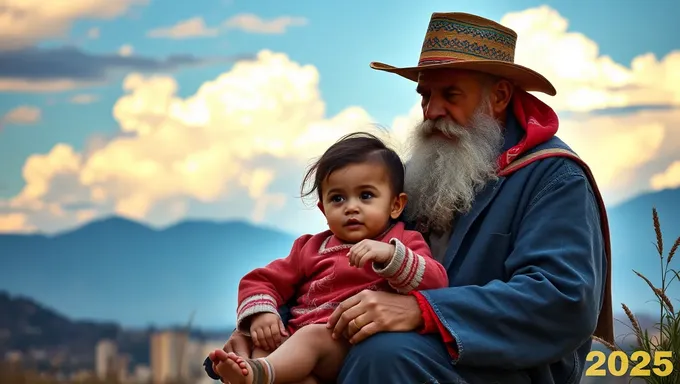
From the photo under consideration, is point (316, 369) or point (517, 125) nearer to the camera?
point (316, 369)

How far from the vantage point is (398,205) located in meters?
4.54

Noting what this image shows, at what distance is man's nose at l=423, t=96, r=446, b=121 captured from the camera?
485cm

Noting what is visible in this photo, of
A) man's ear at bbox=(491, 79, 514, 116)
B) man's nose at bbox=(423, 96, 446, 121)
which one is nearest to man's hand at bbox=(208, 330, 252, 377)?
man's nose at bbox=(423, 96, 446, 121)

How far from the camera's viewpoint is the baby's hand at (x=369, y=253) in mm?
4031

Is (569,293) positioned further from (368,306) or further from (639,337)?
(639,337)

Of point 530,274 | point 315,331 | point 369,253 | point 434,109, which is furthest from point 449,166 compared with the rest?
point 315,331

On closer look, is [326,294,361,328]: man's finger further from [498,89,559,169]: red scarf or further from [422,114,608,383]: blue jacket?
[498,89,559,169]: red scarf

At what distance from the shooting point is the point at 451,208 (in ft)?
15.5

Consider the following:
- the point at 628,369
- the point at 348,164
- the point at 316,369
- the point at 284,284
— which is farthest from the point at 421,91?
the point at 628,369

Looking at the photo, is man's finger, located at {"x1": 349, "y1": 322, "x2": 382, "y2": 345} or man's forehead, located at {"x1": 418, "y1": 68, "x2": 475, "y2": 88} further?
man's forehead, located at {"x1": 418, "y1": 68, "x2": 475, "y2": 88}

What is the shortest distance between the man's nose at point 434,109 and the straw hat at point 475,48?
0.15 m

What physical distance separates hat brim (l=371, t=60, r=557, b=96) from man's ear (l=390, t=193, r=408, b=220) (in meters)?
0.61

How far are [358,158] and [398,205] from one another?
0.27 meters

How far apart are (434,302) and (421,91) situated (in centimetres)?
111
